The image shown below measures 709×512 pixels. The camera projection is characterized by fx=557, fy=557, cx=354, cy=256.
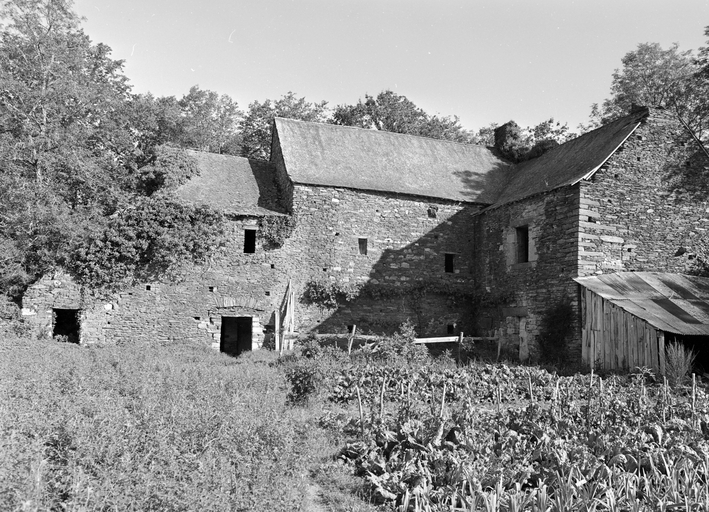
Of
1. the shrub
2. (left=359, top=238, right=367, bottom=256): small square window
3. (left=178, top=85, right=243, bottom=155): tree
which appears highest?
(left=178, top=85, right=243, bottom=155): tree

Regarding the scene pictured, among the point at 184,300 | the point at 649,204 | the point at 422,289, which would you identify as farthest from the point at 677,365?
the point at 184,300

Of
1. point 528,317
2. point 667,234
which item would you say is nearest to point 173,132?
point 528,317

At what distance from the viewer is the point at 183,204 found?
18.2 metres

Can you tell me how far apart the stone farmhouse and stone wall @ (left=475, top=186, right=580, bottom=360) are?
0.06 metres

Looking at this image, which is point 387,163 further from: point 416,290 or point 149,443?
point 149,443

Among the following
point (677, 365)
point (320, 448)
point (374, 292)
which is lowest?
point (320, 448)

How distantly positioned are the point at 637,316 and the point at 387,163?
11.5 m

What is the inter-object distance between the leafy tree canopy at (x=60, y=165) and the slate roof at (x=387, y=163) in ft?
14.3

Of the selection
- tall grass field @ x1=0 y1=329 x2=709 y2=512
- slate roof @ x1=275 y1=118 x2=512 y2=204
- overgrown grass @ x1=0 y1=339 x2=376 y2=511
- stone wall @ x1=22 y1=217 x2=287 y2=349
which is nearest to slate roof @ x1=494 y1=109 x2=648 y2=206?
slate roof @ x1=275 y1=118 x2=512 y2=204

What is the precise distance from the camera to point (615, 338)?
48.0 ft

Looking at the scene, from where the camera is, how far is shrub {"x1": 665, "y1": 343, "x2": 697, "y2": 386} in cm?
1250

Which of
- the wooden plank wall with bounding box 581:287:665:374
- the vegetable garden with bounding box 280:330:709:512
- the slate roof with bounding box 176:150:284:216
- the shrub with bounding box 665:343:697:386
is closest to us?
the vegetable garden with bounding box 280:330:709:512

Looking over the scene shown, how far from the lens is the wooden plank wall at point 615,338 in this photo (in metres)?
13.6

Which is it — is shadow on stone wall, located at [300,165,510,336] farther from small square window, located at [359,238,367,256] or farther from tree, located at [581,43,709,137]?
tree, located at [581,43,709,137]
